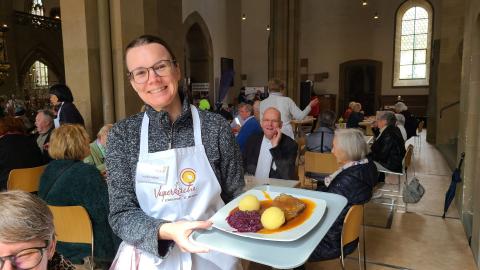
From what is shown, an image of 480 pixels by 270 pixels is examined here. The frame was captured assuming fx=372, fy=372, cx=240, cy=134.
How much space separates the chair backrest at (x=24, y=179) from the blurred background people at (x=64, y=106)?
859 mm

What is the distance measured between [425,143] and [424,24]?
7.69 meters

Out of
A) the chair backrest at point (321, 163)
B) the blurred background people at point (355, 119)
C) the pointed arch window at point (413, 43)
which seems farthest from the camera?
the pointed arch window at point (413, 43)

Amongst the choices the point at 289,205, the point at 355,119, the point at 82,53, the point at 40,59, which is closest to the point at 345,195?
the point at 289,205

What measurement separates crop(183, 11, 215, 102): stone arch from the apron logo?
37.3 feet

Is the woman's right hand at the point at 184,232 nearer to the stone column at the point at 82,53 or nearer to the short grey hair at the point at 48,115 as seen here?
the stone column at the point at 82,53

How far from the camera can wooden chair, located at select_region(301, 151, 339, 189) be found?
14.3 ft

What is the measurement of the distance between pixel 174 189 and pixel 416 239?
3.65 metres

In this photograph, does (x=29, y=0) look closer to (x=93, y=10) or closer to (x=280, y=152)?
(x=93, y=10)

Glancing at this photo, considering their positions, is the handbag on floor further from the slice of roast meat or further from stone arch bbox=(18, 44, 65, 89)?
stone arch bbox=(18, 44, 65, 89)

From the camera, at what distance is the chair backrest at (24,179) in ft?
10.6

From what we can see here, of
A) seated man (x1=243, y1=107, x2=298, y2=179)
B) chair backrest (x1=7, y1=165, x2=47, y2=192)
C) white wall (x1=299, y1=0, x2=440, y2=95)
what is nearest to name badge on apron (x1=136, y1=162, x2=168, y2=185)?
seated man (x1=243, y1=107, x2=298, y2=179)

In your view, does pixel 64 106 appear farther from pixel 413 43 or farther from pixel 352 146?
pixel 413 43

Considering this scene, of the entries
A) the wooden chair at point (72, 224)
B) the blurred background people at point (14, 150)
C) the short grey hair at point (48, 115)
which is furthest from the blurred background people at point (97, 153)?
the wooden chair at point (72, 224)

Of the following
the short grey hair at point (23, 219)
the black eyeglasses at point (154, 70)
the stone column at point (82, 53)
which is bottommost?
the short grey hair at point (23, 219)
